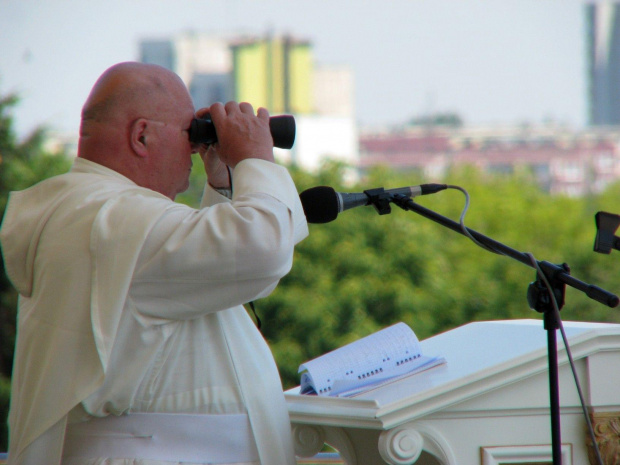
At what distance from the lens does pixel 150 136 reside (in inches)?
79.2

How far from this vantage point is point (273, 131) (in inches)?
80.9

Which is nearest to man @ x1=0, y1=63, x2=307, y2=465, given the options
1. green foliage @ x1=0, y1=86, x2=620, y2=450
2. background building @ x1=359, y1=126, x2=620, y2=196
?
green foliage @ x1=0, y1=86, x2=620, y2=450

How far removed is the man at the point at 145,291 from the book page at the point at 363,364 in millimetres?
110

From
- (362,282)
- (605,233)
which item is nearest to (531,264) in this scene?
(605,233)

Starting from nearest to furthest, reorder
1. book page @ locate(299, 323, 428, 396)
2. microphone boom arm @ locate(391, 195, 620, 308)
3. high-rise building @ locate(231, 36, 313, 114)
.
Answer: microphone boom arm @ locate(391, 195, 620, 308), book page @ locate(299, 323, 428, 396), high-rise building @ locate(231, 36, 313, 114)

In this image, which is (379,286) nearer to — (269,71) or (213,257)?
(213,257)

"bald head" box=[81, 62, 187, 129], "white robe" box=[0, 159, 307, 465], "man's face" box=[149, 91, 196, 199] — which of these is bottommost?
"white robe" box=[0, 159, 307, 465]

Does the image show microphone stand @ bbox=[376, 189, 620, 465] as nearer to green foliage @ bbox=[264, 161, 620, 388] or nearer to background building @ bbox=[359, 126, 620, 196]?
green foliage @ bbox=[264, 161, 620, 388]

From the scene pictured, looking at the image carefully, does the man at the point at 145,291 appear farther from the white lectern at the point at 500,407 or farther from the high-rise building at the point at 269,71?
the high-rise building at the point at 269,71

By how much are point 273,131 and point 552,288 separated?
0.71 m

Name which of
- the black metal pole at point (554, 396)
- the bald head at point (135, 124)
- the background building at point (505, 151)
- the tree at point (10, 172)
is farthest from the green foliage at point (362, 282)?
the background building at point (505, 151)

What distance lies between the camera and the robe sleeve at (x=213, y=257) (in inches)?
71.2

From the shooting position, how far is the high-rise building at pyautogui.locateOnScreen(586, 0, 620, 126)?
80.0m

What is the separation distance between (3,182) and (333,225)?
20.5ft
